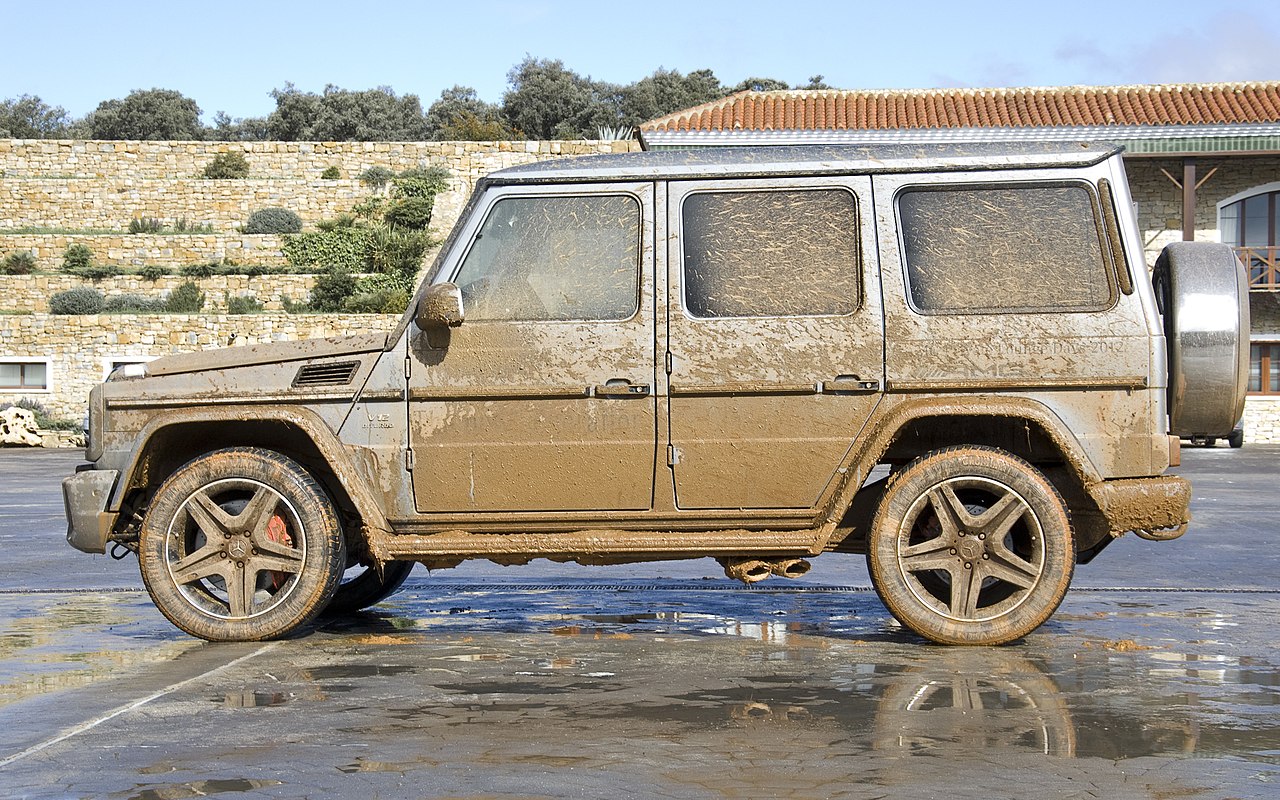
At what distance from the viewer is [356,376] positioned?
733 centimetres

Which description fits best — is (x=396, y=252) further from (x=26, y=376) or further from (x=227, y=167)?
(x=26, y=376)

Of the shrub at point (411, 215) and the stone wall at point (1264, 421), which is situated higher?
the shrub at point (411, 215)

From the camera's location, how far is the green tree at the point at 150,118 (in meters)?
85.1

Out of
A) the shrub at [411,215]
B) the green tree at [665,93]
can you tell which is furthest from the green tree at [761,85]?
the shrub at [411,215]

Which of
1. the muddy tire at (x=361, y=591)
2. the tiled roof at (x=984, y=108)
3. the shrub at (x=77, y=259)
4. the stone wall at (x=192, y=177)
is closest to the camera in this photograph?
the muddy tire at (x=361, y=591)

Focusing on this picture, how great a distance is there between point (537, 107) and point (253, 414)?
78270mm

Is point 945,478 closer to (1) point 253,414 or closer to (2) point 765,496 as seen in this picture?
(2) point 765,496

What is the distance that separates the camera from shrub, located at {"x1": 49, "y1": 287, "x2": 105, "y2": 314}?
45156 mm

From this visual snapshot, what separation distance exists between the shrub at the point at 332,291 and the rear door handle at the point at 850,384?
39072 mm

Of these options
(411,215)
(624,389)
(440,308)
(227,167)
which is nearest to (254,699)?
(440,308)

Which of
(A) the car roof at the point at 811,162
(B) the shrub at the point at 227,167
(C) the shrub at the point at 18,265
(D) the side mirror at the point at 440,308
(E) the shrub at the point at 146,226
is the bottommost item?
(D) the side mirror at the point at 440,308

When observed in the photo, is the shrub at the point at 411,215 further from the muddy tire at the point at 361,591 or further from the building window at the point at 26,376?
the muddy tire at the point at 361,591

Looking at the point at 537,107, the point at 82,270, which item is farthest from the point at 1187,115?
the point at 537,107

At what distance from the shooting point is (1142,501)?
23.0 ft
